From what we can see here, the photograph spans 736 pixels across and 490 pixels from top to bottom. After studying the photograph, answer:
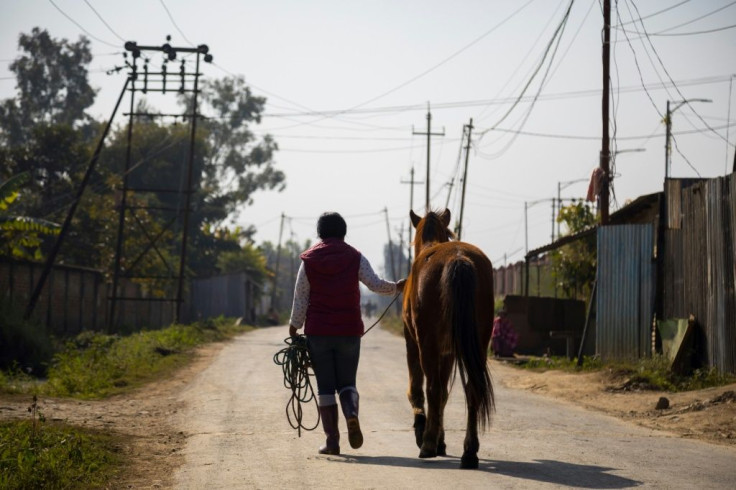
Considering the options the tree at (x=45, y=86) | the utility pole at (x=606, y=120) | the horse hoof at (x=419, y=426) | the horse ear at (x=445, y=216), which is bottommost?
the horse hoof at (x=419, y=426)

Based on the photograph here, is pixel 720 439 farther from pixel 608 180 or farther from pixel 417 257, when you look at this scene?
pixel 608 180

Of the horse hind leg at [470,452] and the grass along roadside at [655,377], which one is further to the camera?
the grass along roadside at [655,377]

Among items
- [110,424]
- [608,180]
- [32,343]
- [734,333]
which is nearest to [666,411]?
[734,333]

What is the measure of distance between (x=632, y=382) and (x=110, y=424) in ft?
27.9

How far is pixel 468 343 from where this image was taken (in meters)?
7.54

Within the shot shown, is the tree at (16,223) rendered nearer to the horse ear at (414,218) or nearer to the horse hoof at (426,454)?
the horse ear at (414,218)

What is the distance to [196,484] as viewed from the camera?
7.00 meters

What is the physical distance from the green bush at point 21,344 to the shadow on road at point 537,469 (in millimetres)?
16565

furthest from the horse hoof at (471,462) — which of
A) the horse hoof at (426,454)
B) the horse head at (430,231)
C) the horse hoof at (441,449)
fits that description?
the horse head at (430,231)

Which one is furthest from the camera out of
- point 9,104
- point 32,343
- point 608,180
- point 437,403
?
point 9,104

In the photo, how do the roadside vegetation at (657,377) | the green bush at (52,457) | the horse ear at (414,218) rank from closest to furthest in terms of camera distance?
the green bush at (52,457) → the horse ear at (414,218) → the roadside vegetation at (657,377)

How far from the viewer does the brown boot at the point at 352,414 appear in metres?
7.96

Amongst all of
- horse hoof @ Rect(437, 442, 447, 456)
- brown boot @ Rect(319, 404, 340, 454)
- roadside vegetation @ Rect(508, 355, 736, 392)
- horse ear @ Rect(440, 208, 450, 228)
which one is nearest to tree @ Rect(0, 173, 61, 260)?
roadside vegetation @ Rect(508, 355, 736, 392)

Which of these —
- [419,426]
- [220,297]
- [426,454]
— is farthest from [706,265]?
[220,297]
